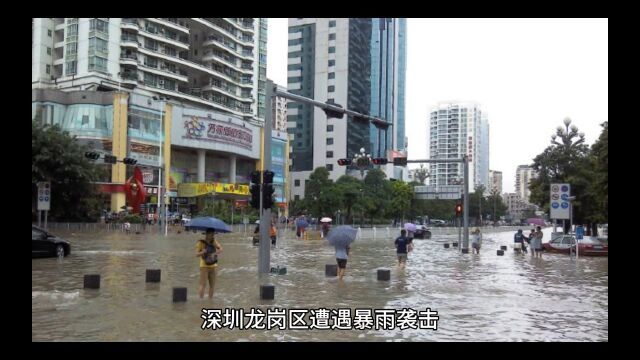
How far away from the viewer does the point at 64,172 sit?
42.3 meters

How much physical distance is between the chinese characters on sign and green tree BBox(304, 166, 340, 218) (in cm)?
5986

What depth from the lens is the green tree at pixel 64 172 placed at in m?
41.2

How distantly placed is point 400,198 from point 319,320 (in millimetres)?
76191

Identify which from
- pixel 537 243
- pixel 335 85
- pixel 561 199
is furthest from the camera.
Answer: pixel 335 85

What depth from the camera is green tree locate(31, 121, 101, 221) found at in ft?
135

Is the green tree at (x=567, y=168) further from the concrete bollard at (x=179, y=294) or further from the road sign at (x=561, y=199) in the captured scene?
the concrete bollard at (x=179, y=294)

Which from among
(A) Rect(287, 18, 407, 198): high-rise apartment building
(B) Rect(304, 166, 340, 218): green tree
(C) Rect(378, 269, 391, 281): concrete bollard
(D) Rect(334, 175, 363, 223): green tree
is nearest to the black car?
(C) Rect(378, 269, 391, 281): concrete bollard

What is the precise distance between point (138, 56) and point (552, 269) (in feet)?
189

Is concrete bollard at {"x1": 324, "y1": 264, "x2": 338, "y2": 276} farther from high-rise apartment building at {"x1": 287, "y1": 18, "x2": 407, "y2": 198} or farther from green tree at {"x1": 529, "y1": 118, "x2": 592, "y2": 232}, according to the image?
high-rise apartment building at {"x1": 287, "y1": 18, "x2": 407, "y2": 198}

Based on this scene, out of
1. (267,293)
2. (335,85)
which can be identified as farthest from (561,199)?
(335,85)

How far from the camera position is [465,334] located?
9.23 metres

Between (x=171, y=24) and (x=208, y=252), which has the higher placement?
(x=171, y=24)

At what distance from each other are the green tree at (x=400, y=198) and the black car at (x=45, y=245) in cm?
6335

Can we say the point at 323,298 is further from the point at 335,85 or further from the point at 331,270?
the point at 335,85
